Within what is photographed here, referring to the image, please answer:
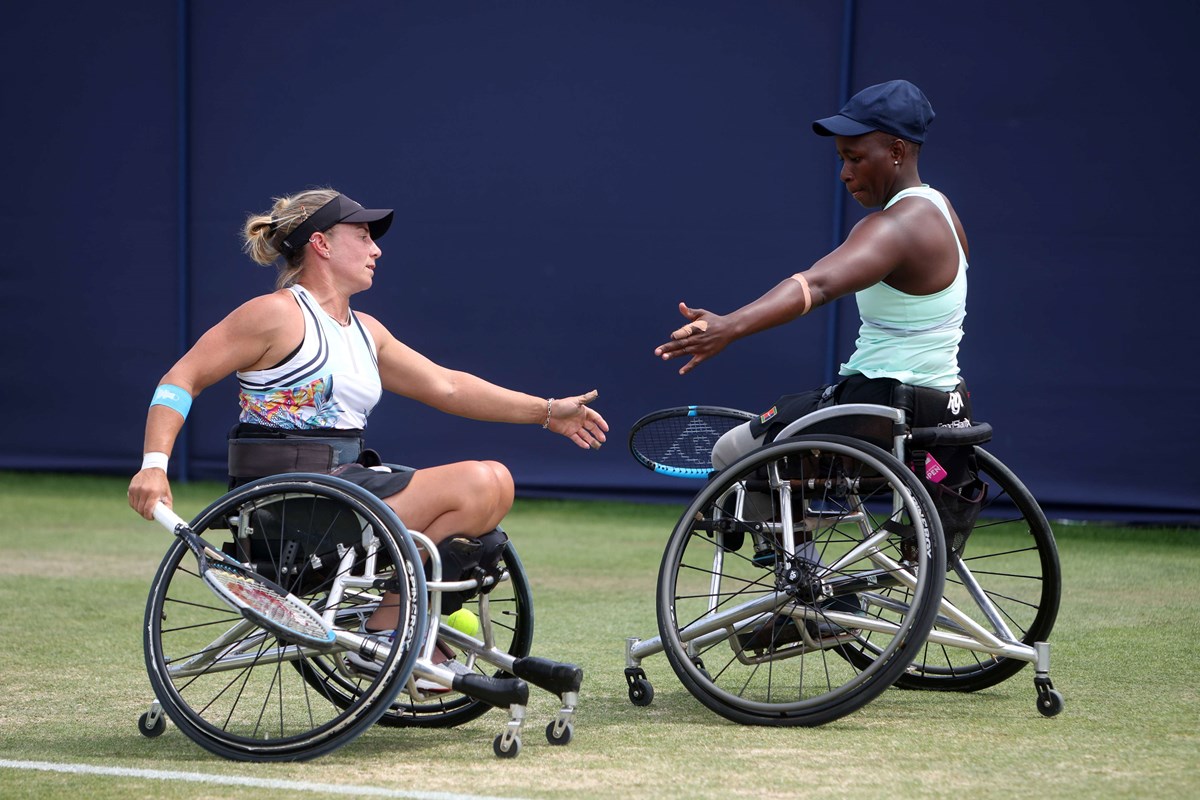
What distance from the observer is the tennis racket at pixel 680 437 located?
12.3 feet

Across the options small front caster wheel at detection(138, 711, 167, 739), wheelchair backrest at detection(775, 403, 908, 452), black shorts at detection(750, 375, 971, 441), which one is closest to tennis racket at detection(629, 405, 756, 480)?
black shorts at detection(750, 375, 971, 441)

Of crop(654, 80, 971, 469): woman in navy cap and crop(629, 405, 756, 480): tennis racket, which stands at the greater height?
crop(654, 80, 971, 469): woman in navy cap

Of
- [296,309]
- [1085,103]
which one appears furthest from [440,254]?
[296,309]

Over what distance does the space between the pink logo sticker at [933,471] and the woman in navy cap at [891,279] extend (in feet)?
0.27

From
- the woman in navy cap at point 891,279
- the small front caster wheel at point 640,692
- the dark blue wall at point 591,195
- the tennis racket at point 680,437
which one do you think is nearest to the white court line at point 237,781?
the small front caster wheel at point 640,692

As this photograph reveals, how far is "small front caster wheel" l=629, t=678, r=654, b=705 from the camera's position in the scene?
3.42m

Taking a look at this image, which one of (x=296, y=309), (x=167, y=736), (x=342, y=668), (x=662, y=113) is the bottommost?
(x=167, y=736)

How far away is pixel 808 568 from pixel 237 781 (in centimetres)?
120

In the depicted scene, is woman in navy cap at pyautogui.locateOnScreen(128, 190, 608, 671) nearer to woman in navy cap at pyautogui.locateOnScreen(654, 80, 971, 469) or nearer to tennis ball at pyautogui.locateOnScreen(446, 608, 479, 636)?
tennis ball at pyautogui.locateOnScreen(446, 608, 479, 636)

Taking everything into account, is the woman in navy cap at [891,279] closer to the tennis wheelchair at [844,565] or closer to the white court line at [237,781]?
the tennis wheelchair at [844,565]

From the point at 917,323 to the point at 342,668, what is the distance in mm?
1377

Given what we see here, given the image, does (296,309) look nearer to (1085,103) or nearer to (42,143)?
(1085,103)

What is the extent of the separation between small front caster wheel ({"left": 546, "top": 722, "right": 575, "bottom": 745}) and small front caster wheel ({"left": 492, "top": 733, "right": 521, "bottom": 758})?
0.34 ft

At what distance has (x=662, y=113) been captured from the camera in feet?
24.8
